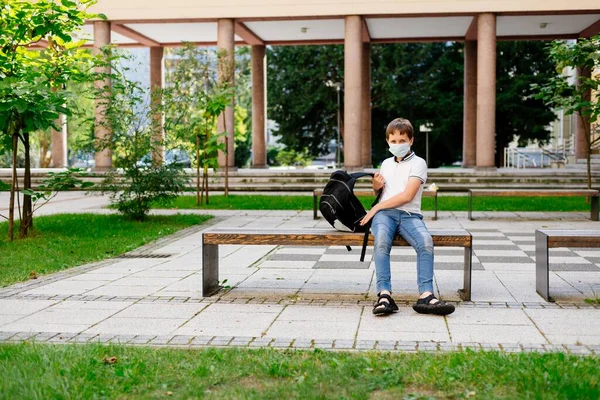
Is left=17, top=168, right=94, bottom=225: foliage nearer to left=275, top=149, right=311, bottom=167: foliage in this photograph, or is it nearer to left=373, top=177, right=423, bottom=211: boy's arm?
left=373, top=177, right=423, bottom=211: boy's arm

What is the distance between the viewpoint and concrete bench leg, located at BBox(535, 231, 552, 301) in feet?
24.4

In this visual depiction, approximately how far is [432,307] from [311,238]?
4.68 ft

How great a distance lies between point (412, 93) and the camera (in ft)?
149

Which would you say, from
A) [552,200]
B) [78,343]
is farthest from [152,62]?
[78,343]

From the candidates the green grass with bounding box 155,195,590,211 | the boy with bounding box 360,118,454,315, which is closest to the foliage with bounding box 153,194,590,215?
the green grass with bounding box 155,195,590,211

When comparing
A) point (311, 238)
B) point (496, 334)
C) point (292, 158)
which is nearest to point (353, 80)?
point (311, 238)

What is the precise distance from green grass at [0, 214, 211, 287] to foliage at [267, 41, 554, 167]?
92.7ft

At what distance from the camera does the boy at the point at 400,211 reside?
705cm

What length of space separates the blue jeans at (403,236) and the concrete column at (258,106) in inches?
1122

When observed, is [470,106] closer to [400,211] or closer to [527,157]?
[527,157]

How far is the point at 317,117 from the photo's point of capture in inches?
1930

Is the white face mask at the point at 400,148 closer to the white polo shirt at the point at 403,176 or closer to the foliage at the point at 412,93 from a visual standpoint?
the white polo shirt at the point at 403,176

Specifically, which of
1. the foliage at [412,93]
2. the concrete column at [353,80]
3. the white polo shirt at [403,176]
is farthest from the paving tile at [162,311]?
the foliage at [412,93]

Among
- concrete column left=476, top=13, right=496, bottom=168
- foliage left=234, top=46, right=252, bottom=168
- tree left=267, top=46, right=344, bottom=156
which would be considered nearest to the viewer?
concrete column left=476, top=13, right=496, bottom=168
